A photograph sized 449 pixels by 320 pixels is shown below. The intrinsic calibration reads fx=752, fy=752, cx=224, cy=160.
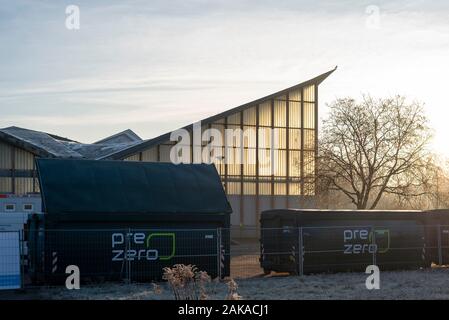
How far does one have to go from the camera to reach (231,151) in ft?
173

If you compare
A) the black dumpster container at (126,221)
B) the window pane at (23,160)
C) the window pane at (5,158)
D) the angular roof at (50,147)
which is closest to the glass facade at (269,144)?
the angular roof at (50,147)

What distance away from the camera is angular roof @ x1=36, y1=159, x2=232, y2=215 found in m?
20.3

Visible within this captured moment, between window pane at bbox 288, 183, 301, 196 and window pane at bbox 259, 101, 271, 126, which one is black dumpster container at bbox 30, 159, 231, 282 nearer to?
window pane at bbox 259, 101, 271, 126

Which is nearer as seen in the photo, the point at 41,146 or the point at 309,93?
the point at 41,146

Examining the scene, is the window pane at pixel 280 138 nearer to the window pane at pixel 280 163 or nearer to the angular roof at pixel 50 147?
the window pane at pixel 280 163

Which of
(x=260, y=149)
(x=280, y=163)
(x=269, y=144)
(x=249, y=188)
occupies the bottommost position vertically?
(x=249, y=188)

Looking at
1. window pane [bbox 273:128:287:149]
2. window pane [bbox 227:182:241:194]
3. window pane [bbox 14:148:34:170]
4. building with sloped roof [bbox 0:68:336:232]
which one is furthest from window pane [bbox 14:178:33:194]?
window pane [bbox 273:128:287:149]

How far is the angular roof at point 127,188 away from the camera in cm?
2034

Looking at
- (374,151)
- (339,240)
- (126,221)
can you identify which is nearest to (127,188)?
(126,221)

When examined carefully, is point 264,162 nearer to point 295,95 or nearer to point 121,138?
point 295,95

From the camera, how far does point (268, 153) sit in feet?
179

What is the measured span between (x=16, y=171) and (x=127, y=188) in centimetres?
2880

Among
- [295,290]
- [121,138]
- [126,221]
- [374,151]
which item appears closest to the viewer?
[295,290]
